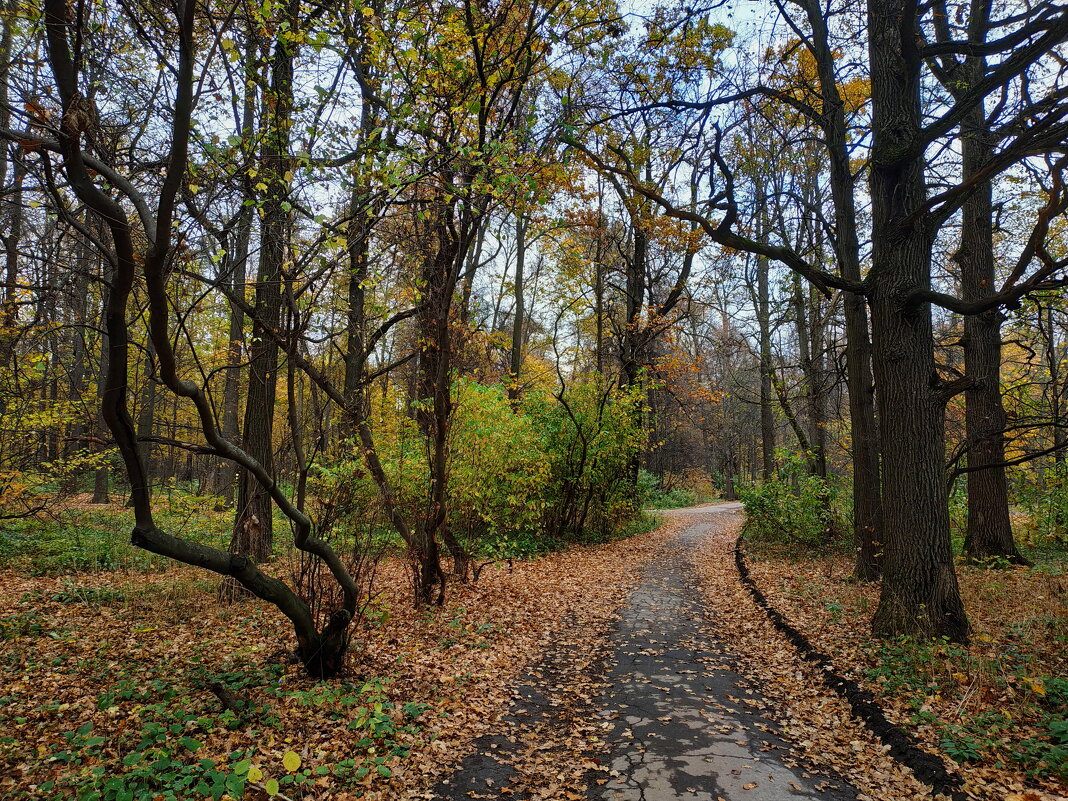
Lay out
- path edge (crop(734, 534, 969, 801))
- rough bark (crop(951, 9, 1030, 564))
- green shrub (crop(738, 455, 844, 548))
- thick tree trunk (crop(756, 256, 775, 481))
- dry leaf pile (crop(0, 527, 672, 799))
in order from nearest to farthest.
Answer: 1. path edge (crop(734, 534, 969, 801))
2. dry leaf pile (crop(0, 527, 672, 799))
3. rough bark (crop(951, 9, 1030, 564))
4. green shrub (crop(738, 455, 844, 548))
5. thick tree trunk (crop(756, 256, 775, 481))

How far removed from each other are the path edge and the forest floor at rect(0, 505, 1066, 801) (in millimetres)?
82

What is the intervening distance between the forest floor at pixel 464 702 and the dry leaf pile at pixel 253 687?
2 centimetres

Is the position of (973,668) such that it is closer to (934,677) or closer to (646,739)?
(934,677)

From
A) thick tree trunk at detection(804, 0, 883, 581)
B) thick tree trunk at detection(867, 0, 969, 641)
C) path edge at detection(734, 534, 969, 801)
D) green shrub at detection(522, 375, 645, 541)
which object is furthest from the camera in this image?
green shrub at detection(522, 375, 645, 541)

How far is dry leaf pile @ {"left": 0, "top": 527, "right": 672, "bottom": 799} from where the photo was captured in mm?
3512

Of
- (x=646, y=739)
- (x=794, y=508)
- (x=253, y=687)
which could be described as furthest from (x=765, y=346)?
(x=253, y=687)

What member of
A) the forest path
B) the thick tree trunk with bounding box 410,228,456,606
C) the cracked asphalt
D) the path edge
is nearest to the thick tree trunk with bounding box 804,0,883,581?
the path edge

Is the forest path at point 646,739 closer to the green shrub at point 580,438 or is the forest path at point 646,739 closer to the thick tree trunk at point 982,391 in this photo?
the thick tree trunk at point 982,391

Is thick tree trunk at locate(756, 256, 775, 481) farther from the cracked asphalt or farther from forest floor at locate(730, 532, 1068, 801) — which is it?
the cracked asphalt

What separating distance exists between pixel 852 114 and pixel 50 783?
11.7 meters

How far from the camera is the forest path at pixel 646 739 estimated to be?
11.7ft

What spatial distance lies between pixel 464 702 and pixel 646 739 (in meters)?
1.58

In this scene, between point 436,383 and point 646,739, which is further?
point 436,383

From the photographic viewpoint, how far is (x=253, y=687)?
14.9 feet
